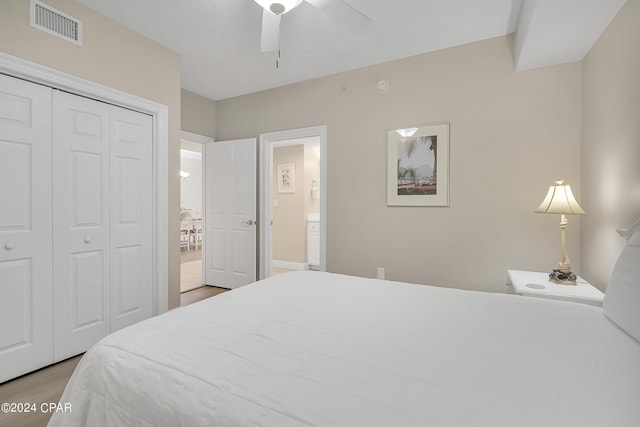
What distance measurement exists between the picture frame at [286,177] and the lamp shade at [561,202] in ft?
13.7

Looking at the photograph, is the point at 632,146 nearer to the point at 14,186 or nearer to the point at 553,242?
the point at 553,242

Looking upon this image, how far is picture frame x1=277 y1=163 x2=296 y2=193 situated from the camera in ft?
19.1

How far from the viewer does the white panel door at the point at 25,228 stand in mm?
2023

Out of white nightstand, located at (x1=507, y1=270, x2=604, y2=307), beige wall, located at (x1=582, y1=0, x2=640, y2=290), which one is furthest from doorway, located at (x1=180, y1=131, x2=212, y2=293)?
beige wall, located at (x1=582, y1=0, x2=640, y2=290)

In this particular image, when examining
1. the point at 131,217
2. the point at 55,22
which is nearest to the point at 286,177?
the point at 131,217

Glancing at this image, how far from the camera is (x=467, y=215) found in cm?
296

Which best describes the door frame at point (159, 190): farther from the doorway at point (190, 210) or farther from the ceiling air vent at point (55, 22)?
the doorway at point (190, 210)

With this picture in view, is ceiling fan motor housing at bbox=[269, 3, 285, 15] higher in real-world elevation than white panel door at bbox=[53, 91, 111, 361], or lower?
higher

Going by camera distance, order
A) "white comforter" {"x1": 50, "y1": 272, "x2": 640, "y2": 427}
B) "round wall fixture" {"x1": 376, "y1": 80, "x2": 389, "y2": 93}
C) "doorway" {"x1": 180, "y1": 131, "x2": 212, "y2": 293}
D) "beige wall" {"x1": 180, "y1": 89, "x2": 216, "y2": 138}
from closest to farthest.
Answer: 1. "white comforter" {"x1": 50, "y1": 272, "x2": 640, "y2": 427}
2. "round wall fixture" {"x1": 376, "y1": 80, "x2": 389, "y2": 93}
3. "beige wall" {"x1": 180, "y1": 89, "x2": 216, "y2": 138}
4. "doorway" {"x1": 180, "y1": 131, "x2": 212, "y2": 293}

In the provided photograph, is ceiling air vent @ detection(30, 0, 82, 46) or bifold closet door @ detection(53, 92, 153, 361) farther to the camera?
bifold closet door @ detection(53, 92, 153, 361)

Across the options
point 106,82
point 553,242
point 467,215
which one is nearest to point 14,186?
point 106,82

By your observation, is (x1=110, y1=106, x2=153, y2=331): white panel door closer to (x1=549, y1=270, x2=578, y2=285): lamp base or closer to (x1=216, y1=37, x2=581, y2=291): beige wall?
(x1=216, y1=37, x2=581, y2=291): beige wall

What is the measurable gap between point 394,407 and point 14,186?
101 inches

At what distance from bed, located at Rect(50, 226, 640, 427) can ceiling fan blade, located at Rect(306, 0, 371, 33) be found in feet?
5.56
